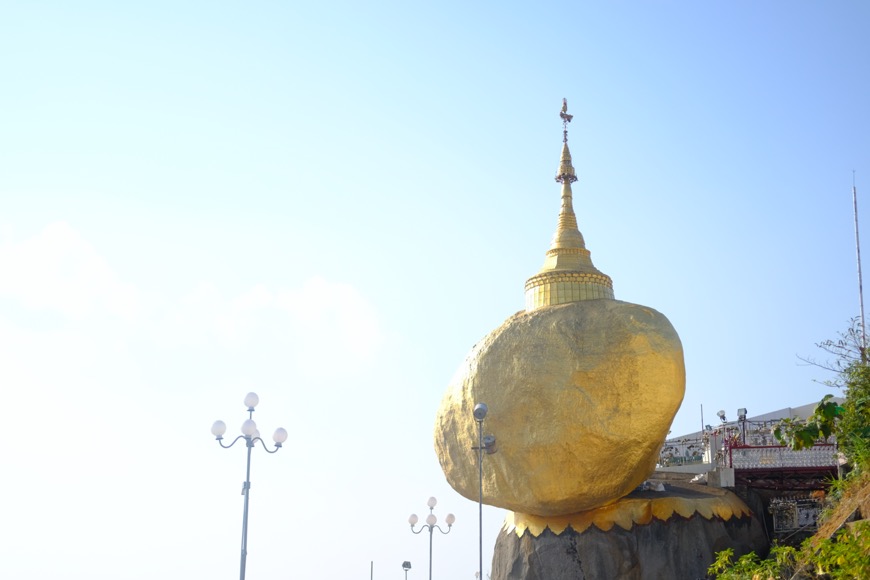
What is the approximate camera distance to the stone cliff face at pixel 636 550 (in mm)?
22297

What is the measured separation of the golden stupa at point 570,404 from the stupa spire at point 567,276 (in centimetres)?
167

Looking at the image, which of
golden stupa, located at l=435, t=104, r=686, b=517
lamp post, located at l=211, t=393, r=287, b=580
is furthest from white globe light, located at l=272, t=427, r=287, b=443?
golden stupa, located at l=435, t=104, r=686, b=517

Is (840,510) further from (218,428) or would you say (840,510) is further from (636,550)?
(218,428)

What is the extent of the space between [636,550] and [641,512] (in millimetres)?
885

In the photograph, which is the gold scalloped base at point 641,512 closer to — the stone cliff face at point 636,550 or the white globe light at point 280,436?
the stone cliff face at point 636,550

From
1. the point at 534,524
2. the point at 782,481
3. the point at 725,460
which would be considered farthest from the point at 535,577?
the point at 782,481

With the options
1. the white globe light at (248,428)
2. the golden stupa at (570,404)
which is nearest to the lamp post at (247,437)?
the white globe light at (248,428)

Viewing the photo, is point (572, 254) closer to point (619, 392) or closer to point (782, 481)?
point (619, 392)

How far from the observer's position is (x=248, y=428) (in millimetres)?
17297

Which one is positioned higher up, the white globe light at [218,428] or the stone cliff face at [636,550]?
the white globe light at [218,428]

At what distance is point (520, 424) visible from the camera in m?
22.7

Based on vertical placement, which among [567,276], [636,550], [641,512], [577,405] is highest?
[567,276]

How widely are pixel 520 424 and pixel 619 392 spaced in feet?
7.64

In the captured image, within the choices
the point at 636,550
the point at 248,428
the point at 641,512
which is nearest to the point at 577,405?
the point at 641,512
